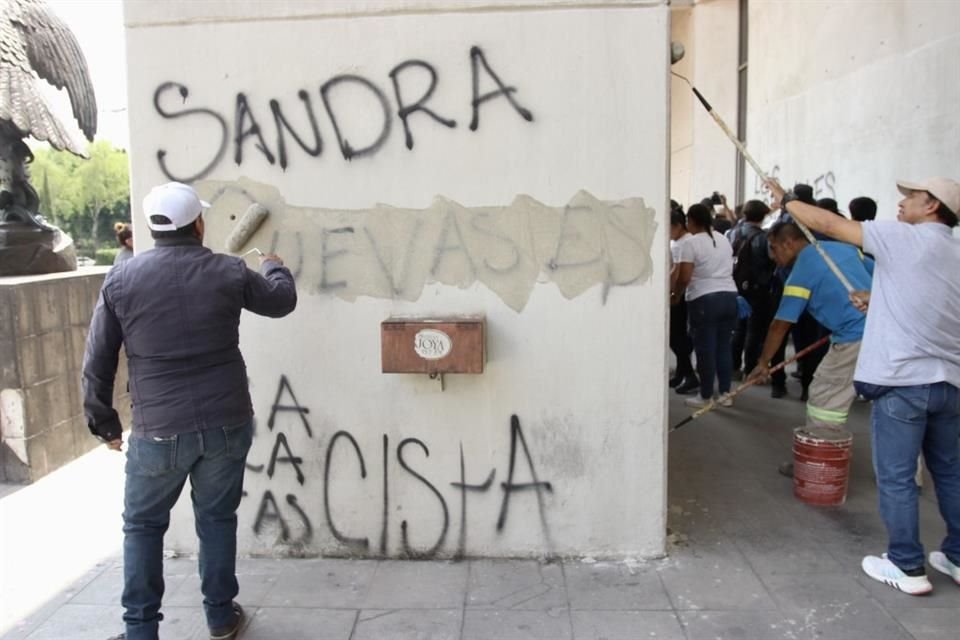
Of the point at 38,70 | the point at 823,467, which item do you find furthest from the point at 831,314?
the point at 38,70

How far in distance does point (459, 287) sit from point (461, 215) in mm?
331

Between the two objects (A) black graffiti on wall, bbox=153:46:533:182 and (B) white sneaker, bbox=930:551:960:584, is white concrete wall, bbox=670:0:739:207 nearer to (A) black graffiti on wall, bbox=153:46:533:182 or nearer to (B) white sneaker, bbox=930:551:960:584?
(B) white sneaker, bbox=930:551:960:584

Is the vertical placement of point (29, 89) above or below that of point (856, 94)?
below

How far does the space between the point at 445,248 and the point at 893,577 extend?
250cm

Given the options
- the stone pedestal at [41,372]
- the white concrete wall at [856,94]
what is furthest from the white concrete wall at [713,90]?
the stone pedestal at [41,372]

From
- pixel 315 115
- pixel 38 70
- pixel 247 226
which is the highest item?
Result: pixel 38 70

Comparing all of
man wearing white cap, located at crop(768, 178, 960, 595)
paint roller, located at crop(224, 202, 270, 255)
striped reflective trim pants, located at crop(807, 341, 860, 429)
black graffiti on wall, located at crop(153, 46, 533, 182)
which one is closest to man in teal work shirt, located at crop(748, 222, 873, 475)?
striped reflective trim pants, located at crop(807, 341, 860, 429)

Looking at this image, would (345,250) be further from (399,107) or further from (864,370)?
(864,370)

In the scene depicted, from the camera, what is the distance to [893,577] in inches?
141

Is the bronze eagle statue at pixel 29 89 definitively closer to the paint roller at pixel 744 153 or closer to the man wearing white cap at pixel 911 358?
the paint roller at pixel 744 153

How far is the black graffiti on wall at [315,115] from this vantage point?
362 centimetres

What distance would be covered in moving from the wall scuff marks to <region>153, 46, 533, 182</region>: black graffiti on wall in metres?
0.17

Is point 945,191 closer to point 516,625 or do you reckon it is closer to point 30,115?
point 516,625

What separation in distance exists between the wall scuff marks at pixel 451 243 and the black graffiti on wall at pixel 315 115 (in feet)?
0.56
